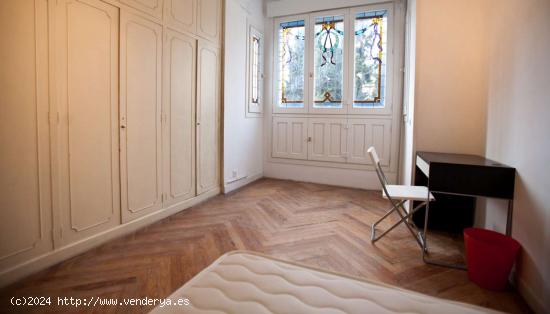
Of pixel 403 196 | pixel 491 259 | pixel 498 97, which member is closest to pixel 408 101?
pixel 498 97

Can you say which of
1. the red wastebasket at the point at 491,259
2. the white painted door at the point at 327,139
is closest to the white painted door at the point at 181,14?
the white painted door at the point at 327,139

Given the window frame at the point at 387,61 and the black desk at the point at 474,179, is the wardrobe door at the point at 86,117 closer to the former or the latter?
the black desk at the point at 474,179

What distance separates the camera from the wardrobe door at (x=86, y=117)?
7.36 ft

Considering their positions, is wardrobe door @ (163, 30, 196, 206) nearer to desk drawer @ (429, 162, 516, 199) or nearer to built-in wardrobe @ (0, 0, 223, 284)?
built-in wardrobe @ (0, 0, 223, 284)

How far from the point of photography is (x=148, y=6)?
296 cm

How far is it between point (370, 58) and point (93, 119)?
3.86 meters

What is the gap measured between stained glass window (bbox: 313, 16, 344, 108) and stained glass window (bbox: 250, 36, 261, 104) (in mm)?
943

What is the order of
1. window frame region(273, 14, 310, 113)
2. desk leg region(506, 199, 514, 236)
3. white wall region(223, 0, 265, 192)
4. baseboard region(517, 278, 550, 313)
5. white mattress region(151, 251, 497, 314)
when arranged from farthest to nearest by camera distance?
window frame region(273, 14, 310, 113) < white wall region(223, 0, 265, 192) < desk leg region(506, 199, 514, 236) < baseboard region(517, 278, 550, 313) < white mattress region(151, 251, 497, 314)

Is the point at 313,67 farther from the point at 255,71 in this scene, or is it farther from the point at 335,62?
the point at 255,71

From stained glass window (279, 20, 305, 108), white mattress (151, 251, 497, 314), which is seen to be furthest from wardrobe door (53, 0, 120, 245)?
stained glass window (279, 20, 305, 108)

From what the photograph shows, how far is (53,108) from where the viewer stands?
218 centimetres

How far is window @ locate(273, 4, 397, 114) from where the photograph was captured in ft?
15.2

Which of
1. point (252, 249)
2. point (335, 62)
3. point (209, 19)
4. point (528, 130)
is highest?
point (209, 19)

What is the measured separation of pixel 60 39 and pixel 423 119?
10.9ft
